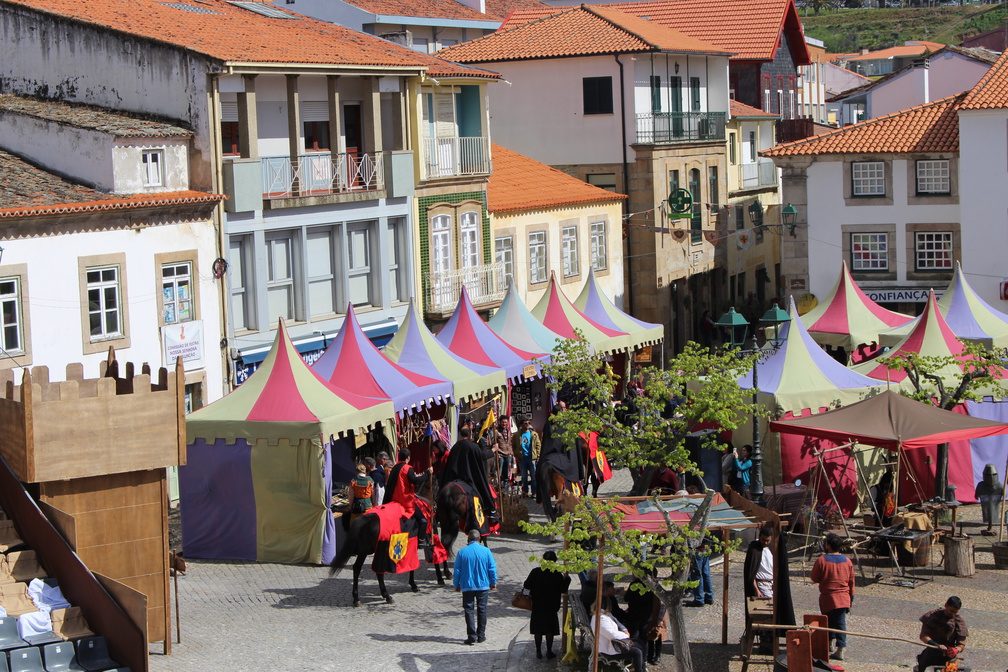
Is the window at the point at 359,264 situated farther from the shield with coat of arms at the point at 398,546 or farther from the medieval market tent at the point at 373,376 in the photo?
the shield with coat of arms at the point at 398,546

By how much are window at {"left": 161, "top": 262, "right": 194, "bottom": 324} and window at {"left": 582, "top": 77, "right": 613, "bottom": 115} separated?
1821cm

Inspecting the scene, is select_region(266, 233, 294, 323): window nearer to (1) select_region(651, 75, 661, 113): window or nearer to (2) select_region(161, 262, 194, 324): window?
(2) select_region(161, 262, 194, 324): window

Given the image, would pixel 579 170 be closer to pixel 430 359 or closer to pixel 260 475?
pixel 430 359

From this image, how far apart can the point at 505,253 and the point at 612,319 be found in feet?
14.3

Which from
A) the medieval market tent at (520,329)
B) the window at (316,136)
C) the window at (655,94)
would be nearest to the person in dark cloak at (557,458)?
the medieval market tent at (520,329)

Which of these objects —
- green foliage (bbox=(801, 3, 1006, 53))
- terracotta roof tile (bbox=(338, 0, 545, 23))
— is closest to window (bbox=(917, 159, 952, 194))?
terracotta roof tile (bbox=(338, 0, 545, 23))

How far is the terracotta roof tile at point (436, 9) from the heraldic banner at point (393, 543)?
28986mm

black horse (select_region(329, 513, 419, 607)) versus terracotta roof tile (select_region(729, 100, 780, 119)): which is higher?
terracotta roof tile (select_region(729, 100, 780, 119))

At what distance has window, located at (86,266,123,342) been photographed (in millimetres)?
23125

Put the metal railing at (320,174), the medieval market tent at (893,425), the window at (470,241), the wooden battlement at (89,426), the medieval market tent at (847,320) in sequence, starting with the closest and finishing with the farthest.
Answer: the wooden battlement at (89,426) < the medieval market tent at (893,425) < the metal railing at (320,174) < the medieval market tent at (847,320) < the window at (470,241)

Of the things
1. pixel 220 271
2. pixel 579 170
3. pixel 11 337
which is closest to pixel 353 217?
pixel 220 271

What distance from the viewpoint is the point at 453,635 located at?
54.8ft

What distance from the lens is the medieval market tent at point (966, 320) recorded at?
28.9 meters

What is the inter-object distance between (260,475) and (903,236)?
23537 millimetres
